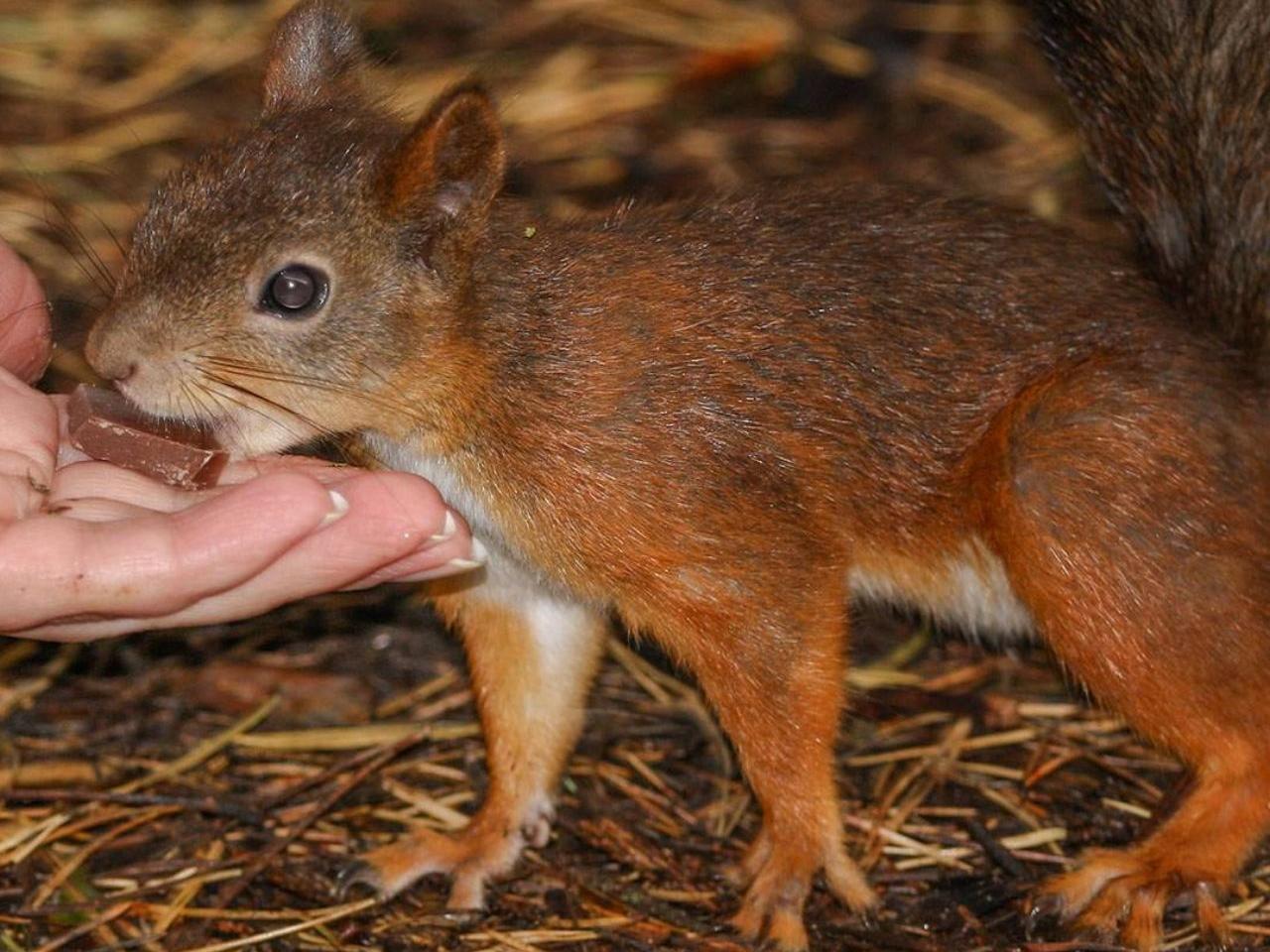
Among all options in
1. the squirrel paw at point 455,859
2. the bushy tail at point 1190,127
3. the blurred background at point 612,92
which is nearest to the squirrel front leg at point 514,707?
the squirrel paw at point 455,859

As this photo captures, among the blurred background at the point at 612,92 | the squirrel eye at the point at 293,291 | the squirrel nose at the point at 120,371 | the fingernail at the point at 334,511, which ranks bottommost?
the blurred background at the point at 612,92

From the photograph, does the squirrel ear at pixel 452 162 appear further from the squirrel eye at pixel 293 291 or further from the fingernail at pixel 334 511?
the fingernail at pixel 334 511

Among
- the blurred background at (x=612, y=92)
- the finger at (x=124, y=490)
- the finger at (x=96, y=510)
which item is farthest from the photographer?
the blurred background at (x=612, y=92)

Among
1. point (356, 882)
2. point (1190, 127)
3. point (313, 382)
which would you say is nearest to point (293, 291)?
point (313, 382)

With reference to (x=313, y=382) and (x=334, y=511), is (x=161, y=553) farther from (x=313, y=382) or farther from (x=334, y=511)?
(x=313, y=382)

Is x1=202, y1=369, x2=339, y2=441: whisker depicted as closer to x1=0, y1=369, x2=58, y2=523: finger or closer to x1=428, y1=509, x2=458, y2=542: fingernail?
x1=428, y1=509, x2=458, y2=542: fingernail

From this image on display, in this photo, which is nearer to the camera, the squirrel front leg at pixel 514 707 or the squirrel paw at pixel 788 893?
the squirrel paw at pixel 788 893

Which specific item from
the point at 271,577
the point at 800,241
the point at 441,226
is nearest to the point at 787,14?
the point at 800,241

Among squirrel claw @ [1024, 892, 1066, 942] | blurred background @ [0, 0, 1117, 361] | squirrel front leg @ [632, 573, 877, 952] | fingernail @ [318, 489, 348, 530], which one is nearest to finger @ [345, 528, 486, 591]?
fingernail @ [318, 489, 348, 530]
